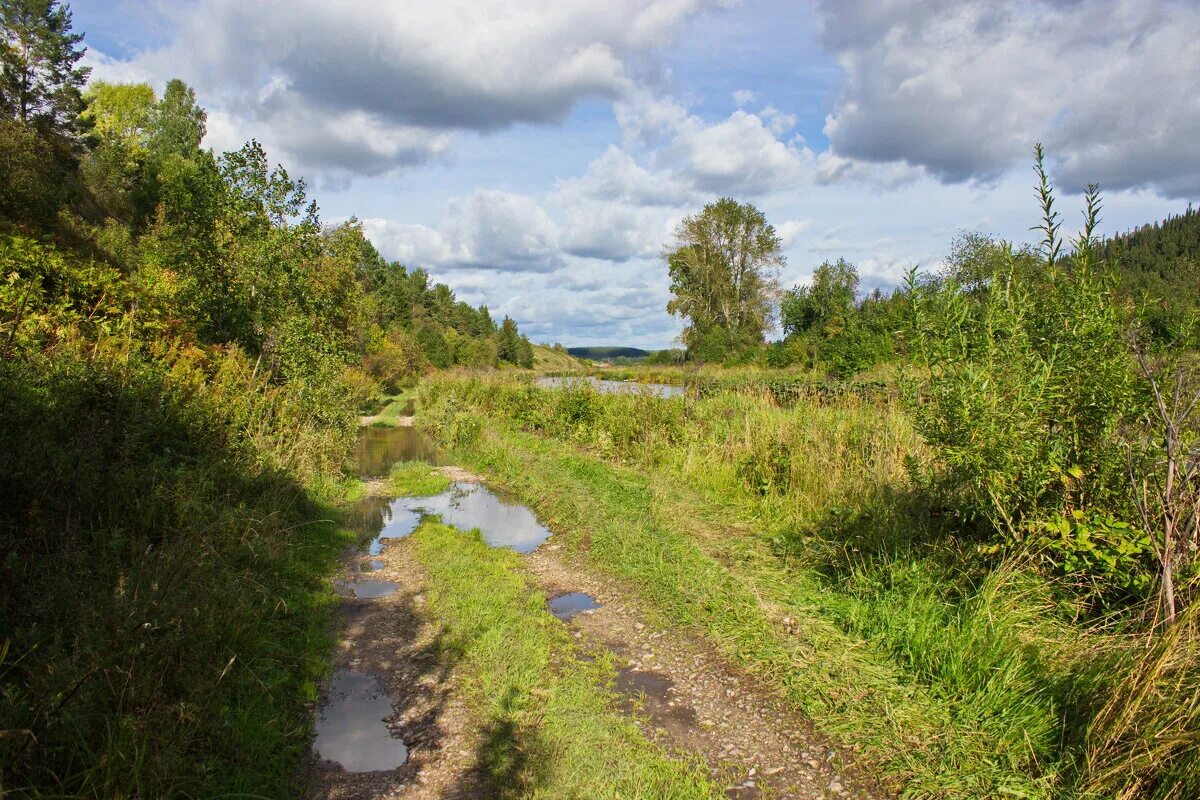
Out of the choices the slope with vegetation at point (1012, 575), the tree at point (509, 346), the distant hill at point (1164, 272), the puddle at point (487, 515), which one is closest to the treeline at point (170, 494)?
the puddle at point (487, 515)

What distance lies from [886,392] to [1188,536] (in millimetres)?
7985

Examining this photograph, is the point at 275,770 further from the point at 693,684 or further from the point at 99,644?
the point at 693,684

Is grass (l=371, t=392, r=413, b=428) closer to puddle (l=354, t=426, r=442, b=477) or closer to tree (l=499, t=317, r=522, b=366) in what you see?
puddle (l=354, t=426, r=442, b=477)

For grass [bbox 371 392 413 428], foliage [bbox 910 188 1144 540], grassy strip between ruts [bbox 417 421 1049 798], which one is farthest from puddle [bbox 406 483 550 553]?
grass [bbox 371 392 413 428]

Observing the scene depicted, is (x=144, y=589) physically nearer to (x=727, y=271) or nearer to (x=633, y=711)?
(x=633, y=711)

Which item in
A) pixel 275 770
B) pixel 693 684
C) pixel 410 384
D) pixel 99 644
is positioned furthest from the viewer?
pixel 410 384

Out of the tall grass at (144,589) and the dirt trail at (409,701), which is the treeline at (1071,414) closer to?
the dirt trail at (409,701)

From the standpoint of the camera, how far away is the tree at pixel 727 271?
48125 mm

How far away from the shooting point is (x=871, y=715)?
383cm

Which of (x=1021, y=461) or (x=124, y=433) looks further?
(x=124, y=433)

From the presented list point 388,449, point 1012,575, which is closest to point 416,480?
point 388,449

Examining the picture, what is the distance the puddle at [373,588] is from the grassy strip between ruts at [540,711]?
544 millimetres

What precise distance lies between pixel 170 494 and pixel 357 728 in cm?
313

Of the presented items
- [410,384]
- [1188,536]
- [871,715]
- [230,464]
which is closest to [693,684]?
[871,715]
